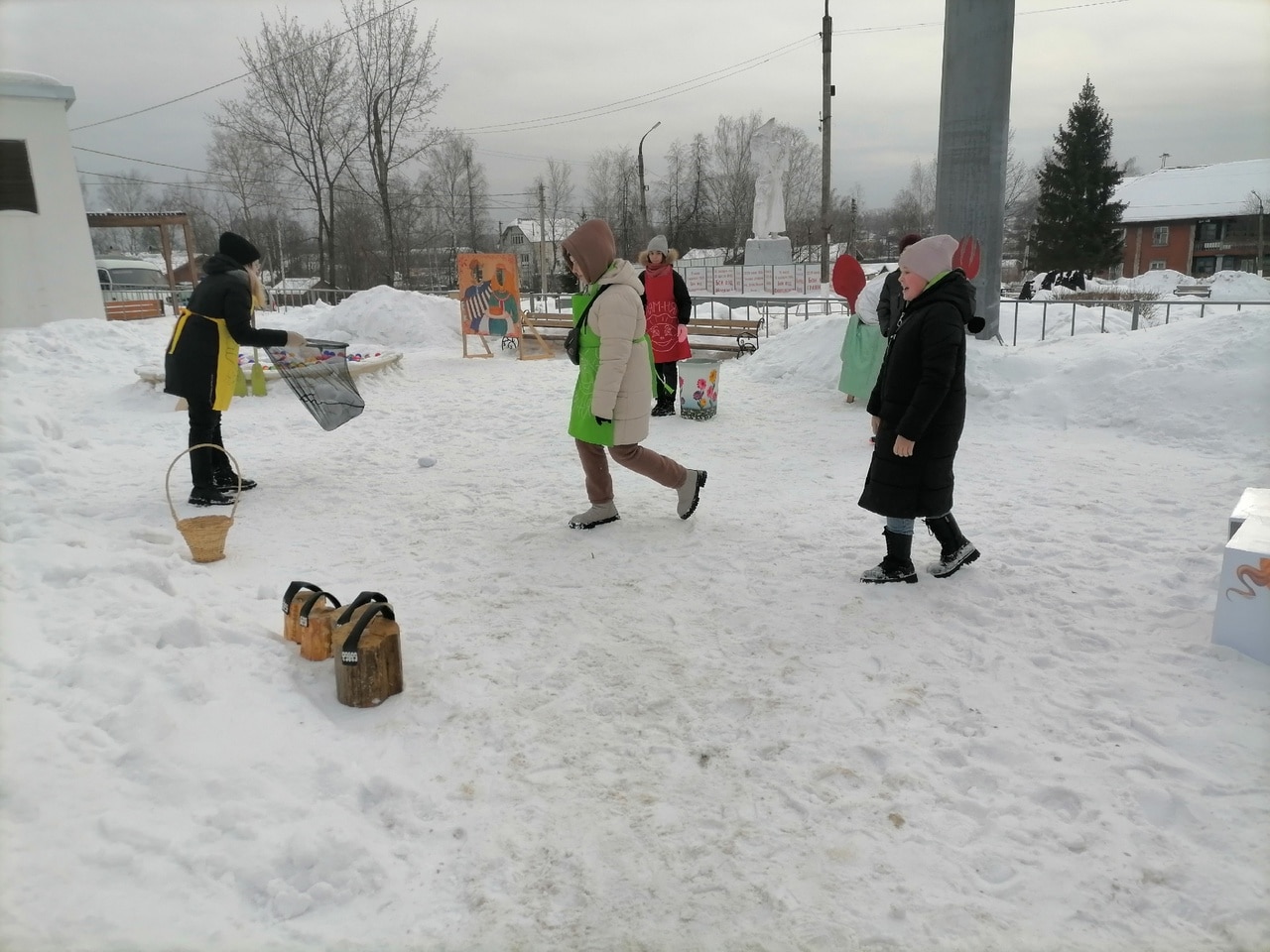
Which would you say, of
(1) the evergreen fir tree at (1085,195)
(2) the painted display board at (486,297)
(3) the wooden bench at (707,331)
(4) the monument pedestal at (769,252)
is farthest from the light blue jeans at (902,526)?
(1) the evergreen fir tree at (1085,195)

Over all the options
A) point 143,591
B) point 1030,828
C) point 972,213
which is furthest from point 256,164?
→ point 1030,828

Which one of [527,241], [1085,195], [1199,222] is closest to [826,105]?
[1085,195]

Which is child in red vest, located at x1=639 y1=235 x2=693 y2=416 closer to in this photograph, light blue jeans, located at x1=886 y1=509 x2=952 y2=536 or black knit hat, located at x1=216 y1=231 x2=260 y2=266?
black knit hat, located at x1=216 y1=231 x2=260 y2=266

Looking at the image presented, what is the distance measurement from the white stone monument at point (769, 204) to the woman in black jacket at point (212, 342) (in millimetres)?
17814

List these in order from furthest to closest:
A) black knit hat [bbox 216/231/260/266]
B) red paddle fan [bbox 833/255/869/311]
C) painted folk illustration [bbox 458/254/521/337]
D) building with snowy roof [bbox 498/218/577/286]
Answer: building with snowy roof [bbox 498/218/577/286], painted folk illustration [bbox 458/254/521/337], red paddle fan [bbox 833/255/869/311], black knit hat [bbox 216/231/260/266]

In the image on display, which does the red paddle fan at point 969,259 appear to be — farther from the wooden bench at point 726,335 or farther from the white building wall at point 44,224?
the white building wall at point 44,224

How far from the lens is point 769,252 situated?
2184 cm

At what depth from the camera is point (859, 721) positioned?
3.02m

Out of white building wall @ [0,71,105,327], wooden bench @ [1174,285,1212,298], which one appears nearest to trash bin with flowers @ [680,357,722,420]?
white building wall @ [0,71,105,327]

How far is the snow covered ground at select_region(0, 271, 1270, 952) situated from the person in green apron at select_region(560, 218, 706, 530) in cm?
62

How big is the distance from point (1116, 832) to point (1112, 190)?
137 ft

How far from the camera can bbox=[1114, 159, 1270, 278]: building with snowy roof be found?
44250 mm

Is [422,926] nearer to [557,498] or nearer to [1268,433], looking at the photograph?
[557,498]

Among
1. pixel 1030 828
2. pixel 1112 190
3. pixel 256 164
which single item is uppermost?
pixel 256 164
